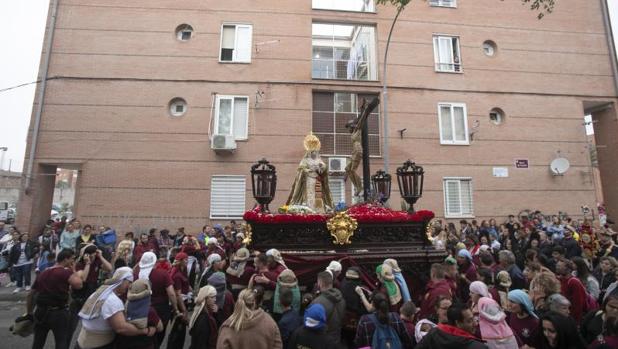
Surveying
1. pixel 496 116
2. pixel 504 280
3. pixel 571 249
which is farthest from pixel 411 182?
pixel 496 116

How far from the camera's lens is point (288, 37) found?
1588 cm

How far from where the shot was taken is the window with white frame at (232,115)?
15.1m

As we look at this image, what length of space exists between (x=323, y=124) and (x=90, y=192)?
986cm

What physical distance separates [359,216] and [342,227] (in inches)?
20.6

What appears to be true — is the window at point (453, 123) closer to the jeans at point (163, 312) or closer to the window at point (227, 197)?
the window at point (227, 197)

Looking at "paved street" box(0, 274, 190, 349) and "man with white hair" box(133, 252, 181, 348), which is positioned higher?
"man with white hair" box(133, 252, 181, 348)

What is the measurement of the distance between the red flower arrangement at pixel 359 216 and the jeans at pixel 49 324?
120 inches

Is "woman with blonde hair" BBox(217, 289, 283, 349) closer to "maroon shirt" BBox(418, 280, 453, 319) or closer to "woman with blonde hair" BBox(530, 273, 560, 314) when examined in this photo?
"maroon shirt" BBox(418, 280, 453, 319)

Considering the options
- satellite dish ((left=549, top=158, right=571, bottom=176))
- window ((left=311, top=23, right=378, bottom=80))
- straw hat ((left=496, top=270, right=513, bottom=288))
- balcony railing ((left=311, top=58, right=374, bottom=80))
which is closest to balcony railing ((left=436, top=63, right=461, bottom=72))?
window ((left=311, top=23, right=378, bottom=80))

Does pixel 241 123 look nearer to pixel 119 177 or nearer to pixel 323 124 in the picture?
pixel 323 124

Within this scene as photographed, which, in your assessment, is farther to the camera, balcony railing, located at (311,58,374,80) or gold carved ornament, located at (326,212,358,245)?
balcony railing, located at (311,58,374,80)

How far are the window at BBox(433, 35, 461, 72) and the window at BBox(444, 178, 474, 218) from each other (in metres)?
5.40

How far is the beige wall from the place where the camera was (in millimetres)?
14227

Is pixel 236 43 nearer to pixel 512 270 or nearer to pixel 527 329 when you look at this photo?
pixel 512 270
